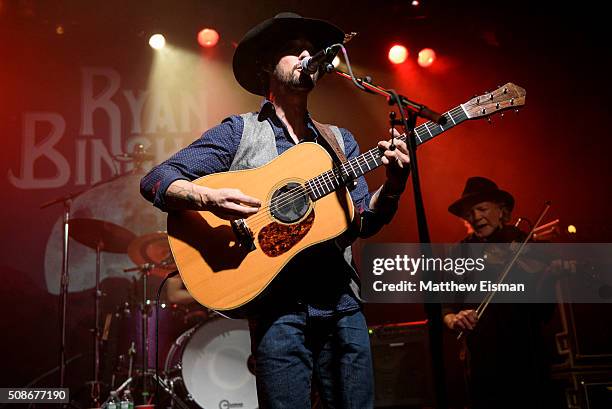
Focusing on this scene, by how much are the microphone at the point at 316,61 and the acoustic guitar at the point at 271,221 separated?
319mm

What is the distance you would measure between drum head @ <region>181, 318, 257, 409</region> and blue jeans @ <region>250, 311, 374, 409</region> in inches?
140

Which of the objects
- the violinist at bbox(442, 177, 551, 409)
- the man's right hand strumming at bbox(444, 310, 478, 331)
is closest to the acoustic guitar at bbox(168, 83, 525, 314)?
the man's right hand strumming at bbox(444, 310, 478, 331)

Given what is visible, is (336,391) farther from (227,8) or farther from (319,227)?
(227,8)

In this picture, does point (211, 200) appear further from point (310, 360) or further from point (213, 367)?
point (213, 367)

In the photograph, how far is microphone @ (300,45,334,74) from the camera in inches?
90.6

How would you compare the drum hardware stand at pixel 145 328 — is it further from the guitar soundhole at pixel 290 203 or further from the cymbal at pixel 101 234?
the guitar soundhole at pixel 290 203

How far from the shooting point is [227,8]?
6969 mm

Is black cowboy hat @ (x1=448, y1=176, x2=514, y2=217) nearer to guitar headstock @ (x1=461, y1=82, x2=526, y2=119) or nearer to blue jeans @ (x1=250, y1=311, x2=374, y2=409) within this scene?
guitar headstock @ (x1=461, y1=82, x2=526, y2=119)

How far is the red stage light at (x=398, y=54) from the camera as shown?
23.5ft

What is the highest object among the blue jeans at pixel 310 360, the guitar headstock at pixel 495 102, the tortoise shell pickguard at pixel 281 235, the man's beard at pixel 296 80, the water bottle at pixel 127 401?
the man's beard at pixel 296 80

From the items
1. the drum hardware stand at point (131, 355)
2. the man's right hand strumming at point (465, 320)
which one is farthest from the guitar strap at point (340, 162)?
the drum hardware stand at point (131, 355)

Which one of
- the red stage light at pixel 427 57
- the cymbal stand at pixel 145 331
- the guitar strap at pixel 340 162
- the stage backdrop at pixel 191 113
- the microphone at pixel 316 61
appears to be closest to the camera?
the microphone at pixel 316 61

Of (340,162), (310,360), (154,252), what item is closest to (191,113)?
(154,252)

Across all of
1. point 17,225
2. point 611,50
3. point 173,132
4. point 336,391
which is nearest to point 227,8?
point 173,132
